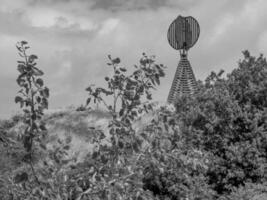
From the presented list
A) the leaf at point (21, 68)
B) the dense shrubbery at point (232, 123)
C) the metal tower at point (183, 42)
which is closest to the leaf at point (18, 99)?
the leaf at point (21, 68)

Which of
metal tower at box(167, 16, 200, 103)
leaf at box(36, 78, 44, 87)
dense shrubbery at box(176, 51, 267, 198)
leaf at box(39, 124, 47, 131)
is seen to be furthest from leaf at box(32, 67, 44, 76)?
metal tower at box(167, 16, 200, 103)

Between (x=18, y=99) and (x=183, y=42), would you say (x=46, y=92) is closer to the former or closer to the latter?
(x=18, y=99)

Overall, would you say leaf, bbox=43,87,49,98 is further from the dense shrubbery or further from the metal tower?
the metal tower

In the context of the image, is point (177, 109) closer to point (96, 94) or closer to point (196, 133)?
point (196, 133)

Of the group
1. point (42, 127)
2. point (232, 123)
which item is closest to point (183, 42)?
point (232, 123)

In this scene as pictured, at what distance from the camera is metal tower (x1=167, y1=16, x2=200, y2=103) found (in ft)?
73.2

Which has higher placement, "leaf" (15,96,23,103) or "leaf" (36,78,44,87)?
"leaf" (36,78,44,87)

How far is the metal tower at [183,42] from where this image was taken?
2230 centimetres

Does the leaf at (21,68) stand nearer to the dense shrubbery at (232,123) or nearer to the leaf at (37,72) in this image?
the leaf at (37,72)

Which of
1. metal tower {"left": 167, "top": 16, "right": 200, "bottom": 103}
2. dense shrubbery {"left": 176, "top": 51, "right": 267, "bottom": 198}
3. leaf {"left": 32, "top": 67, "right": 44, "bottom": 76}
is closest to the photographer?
leaf {"left": 32, "top": 67, "right": 44, "bottom": 76}

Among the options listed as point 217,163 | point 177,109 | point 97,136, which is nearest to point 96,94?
point 97,136

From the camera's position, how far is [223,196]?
1115cm

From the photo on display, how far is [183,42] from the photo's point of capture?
2258 centimetres

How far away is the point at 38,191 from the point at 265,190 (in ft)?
23.7
